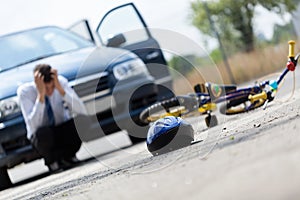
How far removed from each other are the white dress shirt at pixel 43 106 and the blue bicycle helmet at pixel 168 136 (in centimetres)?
271

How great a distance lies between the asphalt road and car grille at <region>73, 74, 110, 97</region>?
180 cm

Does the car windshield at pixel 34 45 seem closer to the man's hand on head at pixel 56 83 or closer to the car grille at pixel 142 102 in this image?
the man's hand on head at pixel 56 83

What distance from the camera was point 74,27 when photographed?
13000 mm

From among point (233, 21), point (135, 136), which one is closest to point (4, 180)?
point (135, 136)

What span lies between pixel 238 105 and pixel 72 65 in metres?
2.02

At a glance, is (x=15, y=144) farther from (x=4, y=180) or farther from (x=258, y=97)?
(x=258, y=97)

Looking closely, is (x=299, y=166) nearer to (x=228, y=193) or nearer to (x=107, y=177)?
(x=228, y=193)

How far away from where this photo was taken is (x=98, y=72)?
1066cm

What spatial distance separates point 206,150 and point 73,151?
4.22 metres

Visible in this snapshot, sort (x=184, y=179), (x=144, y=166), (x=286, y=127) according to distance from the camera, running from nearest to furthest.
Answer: (x=184, y=179) < (x=286, y=127) < (x=144, y=166)

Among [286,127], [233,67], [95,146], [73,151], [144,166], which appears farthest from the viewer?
[233,67]

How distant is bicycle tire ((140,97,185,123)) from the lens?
9.31 metres

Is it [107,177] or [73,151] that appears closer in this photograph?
[107,177]

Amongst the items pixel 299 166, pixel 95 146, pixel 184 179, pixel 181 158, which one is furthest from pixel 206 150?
pixel 95 146
